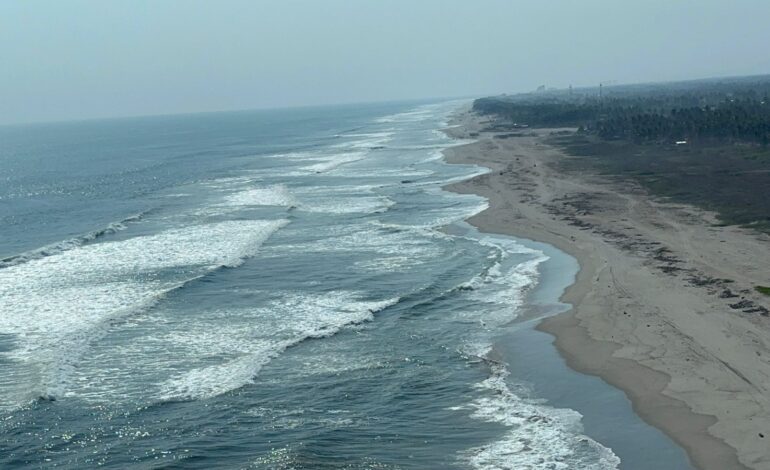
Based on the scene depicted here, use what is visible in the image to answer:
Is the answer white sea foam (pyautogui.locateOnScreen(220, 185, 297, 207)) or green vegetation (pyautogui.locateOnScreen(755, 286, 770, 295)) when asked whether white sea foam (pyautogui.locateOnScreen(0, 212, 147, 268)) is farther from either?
green vegetation (pyautogui.locateOnScreen(755, 286, 770, 295))

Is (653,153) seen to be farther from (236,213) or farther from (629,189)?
(236,213)

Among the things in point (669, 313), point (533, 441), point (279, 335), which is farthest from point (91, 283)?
point (533, 441)

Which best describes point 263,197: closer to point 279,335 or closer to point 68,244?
point 68,244

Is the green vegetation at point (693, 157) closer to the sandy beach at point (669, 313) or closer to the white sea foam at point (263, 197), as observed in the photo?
the sandy beach at point (669, 313)

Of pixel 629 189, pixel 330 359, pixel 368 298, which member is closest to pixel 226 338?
pixel 330 359

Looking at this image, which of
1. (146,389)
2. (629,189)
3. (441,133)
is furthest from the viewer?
(441,133)

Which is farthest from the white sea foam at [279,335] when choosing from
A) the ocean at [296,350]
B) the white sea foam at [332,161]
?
the white sea foam at [332,161]
